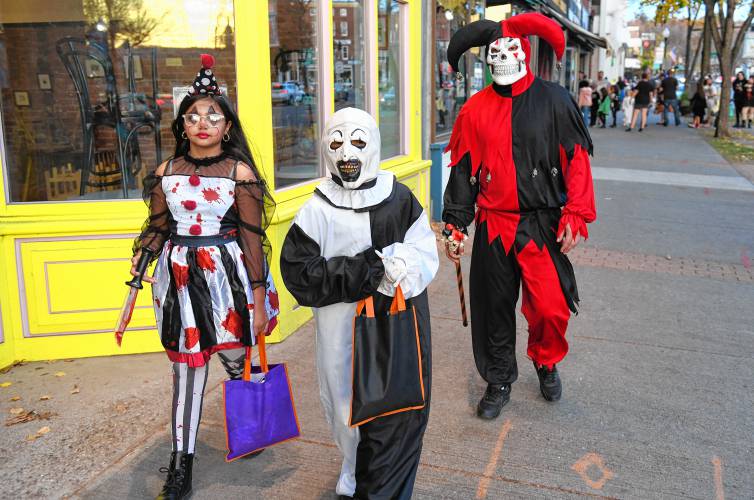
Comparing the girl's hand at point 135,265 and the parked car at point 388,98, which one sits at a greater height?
the parked car at point 388,98

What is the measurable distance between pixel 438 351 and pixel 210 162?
2.38 metres

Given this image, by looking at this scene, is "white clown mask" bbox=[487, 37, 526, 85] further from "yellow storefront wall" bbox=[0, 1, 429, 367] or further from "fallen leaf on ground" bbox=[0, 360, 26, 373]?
"fallen leaf on ground" bbox=[0, 360, 26, 373]

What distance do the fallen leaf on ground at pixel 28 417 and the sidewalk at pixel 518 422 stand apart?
0.19ft

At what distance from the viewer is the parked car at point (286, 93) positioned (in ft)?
16.7

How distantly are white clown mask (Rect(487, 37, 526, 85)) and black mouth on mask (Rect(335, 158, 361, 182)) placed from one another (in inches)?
53.3

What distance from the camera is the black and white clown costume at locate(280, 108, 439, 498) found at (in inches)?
102

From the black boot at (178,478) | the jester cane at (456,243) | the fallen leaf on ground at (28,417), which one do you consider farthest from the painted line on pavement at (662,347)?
the fallen leaf on ground at (28,417)

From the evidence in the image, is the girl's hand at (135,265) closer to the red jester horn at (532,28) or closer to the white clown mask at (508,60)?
the white clown mask at (508,60)

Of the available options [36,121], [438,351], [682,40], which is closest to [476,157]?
[438,351]

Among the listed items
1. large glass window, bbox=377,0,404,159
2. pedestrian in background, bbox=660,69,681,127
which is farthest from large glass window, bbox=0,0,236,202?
pedestrian in background, bbox=660,69,681,127

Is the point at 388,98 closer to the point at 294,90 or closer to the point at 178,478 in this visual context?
the point at 294,90

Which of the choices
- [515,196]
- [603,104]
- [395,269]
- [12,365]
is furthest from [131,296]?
[603,104]

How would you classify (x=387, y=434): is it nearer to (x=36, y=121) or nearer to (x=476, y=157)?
(x=476, y=157)

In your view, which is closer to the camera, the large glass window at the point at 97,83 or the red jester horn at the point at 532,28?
the red jester horn at the point at 532,28
